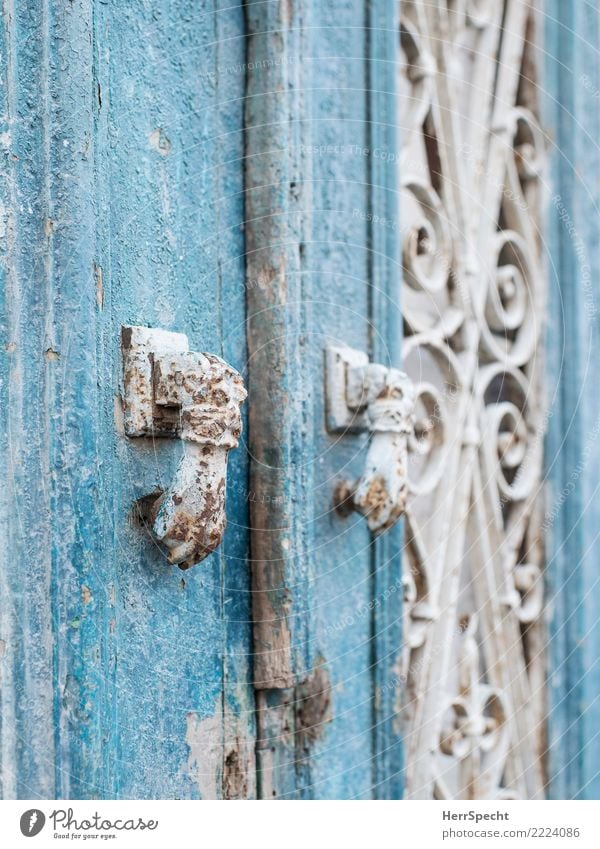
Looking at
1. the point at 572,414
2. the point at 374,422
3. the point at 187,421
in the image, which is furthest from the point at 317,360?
the point at 572,414

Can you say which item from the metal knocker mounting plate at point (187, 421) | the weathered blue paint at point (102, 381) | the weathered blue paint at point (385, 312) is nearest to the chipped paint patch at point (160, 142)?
the weathered blue paint at point (102, 381)

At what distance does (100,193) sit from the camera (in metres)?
0.57

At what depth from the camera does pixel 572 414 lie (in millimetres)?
1119

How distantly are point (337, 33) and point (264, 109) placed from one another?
127 mm

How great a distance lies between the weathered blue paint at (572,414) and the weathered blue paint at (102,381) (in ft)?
1.75

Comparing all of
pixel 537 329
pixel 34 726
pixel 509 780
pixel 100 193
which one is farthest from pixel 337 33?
pixel 509 780

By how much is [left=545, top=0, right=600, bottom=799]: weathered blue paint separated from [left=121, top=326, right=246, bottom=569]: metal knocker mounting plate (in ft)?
2.01

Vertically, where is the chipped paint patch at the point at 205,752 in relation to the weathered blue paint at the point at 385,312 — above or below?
below

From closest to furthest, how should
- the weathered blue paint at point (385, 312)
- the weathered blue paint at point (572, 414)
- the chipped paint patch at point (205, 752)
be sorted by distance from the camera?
1. the chipped paint patch at point (205, 752)
2. the weathered blue paint at point (385, 312)
3. the weathered blue paint at point (572, 414)

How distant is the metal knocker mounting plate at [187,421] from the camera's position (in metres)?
0.57

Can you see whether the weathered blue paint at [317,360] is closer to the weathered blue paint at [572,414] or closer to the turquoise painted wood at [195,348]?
the turquoise painted wood at [195,348]

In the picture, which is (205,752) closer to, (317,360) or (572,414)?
(317,360)

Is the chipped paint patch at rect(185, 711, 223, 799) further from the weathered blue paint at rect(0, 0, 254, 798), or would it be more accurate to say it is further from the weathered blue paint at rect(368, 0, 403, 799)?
the weathered blue paint at rect(368, 0, 403, 799)
